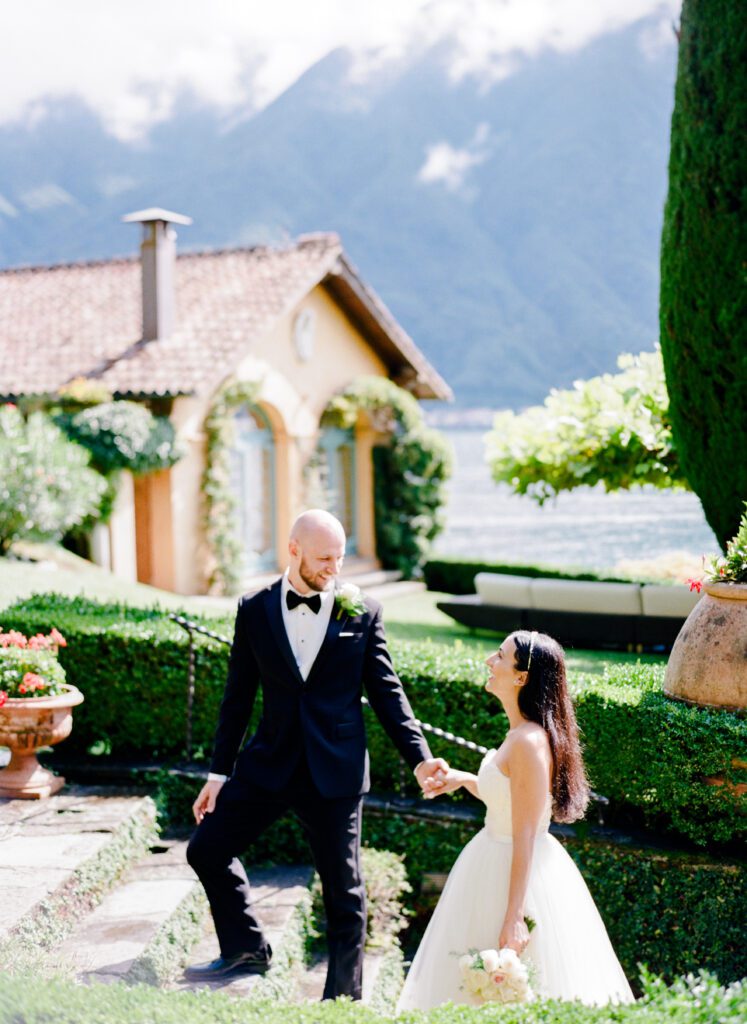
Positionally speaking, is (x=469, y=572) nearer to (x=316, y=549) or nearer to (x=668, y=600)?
(x=668, y=600)

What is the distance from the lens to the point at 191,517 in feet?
62.8

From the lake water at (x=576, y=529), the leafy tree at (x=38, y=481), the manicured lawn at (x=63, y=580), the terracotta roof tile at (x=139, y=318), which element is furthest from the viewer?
the lake water at (x=576, y=529)

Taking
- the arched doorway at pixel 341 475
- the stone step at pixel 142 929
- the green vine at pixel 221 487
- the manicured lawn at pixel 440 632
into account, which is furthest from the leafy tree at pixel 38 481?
the stone step at pixel 142 929

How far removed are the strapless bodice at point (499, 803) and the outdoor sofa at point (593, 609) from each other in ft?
33.5

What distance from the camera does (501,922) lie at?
402 cm

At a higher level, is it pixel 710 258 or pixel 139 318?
pixel 139 318

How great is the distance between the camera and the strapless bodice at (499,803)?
4.08 m

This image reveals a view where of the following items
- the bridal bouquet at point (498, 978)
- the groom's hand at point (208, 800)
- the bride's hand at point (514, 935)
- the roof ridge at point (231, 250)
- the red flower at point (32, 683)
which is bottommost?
the bridal bouquet at point (498, 978)

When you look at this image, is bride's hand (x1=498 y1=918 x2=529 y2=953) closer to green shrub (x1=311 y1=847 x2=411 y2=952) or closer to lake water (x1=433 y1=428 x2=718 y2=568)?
green shrub (x1=311 y1=847 x2=411 y2=952)


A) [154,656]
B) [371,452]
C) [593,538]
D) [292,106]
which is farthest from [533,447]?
[292,106]

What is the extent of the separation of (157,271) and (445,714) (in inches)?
558

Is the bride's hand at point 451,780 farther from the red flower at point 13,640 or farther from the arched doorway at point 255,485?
the arched doorway at point 255,485

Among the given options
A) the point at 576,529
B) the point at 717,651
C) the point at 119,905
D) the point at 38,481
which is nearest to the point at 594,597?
the point at 38,481

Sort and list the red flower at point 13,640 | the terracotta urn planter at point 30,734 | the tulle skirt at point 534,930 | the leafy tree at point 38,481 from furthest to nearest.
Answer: the leafy tree at point 38,481 < the red flower at point 13,640 < the terracotta urn planter at point 30,734 < the tulle skirt at point 534,930
